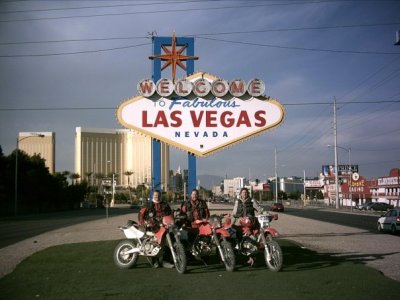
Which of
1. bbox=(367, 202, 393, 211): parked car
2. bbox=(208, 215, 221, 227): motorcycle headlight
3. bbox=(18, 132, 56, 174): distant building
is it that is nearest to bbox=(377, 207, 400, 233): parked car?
bbox=(208, 215, 221, 227): motorcycle headlight

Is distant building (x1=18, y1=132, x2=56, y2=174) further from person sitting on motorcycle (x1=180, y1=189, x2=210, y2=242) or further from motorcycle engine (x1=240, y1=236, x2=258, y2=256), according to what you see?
motorcycle engine (x1=240, y1=236, x2=258, y2=256)

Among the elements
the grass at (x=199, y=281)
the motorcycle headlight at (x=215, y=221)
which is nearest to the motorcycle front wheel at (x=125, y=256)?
the grass at (x=199, y=281)

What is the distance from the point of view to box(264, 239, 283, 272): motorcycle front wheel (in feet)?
31.6

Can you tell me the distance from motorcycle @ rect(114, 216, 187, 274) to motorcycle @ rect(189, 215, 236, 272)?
62cm

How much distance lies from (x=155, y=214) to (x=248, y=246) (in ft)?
6.82

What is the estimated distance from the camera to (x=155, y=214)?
409 inches

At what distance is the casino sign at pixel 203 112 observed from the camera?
1356cm

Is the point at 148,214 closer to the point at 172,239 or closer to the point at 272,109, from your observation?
the point at 172,239

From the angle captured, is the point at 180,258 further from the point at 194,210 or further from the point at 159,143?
the point at 159,143

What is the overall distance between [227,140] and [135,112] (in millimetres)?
2686

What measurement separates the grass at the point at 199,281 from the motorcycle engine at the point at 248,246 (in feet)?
1.08

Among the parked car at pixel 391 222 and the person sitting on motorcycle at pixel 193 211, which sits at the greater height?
the person sitting on motorcycle at pixel 193 211

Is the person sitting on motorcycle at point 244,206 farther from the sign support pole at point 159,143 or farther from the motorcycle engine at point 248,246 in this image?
the sign support pole at point 159,143

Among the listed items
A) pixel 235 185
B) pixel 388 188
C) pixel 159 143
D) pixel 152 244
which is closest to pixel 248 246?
pixel 152 244
